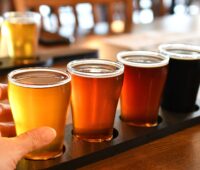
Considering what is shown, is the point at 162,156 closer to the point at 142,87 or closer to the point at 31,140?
the point at 142,87

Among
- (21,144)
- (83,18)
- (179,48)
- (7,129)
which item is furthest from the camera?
(83,18)

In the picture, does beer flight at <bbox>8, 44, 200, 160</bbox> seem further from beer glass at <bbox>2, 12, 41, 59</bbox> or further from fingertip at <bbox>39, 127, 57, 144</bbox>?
beer glass at <bbox>2, 12, 41, 59</bbox>

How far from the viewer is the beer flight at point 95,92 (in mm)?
571

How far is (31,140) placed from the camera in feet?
1.81

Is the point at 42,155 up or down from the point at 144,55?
down

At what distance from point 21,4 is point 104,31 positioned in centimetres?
43

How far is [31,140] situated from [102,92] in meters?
0.14

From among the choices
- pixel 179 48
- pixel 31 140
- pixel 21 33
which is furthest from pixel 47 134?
pixel 21 33

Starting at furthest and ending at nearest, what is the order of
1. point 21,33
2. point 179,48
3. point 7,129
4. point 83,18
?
1. point 83,18
2. point 21,33
3. point 179,48
4. point 7,129

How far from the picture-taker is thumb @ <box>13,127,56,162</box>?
547mm

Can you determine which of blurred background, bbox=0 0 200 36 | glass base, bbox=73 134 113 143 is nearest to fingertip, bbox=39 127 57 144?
glass base, bbox=73 134 113 143

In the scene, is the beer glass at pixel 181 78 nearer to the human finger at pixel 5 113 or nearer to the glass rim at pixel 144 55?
the glass rim at pixel 144 55

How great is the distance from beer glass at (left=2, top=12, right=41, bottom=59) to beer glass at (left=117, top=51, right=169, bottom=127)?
51 cm

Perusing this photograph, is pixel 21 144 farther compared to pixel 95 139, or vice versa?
pixel 95 139
